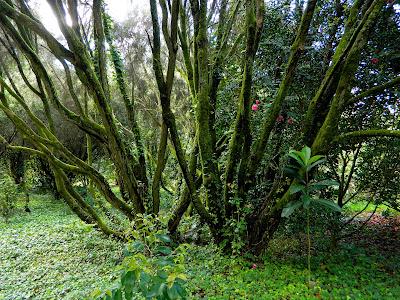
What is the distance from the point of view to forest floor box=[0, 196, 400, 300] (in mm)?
3887

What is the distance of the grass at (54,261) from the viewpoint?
185 inches

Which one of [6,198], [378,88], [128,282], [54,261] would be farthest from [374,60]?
[6,198]

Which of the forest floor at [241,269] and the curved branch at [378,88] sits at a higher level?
the curved branch at [378,88]

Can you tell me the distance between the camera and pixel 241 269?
4613 mm

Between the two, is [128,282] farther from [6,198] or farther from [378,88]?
[6,198]

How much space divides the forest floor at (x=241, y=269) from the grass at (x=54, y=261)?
0.6 inches

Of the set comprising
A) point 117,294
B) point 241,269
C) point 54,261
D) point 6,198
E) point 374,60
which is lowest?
point 54,261

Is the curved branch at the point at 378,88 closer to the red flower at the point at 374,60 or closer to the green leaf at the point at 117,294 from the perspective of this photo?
the red flower at the point at 374,60

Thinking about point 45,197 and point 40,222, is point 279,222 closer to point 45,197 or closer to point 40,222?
point 40,222

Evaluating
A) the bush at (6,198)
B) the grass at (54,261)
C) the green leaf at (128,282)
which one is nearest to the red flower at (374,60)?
the green leaf at (128,282)

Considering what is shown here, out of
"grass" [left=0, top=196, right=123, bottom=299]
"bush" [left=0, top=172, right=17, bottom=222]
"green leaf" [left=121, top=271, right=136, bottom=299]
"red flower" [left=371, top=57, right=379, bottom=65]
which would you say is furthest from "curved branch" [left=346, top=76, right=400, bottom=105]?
"bush" [left=0, top=172, right=17, bottom=222]

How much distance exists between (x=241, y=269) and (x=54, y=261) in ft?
12.7

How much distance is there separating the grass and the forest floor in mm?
16

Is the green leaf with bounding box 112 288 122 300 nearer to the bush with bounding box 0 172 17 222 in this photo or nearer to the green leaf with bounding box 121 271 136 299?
the green leaf with bounding box 121 271 136 299
